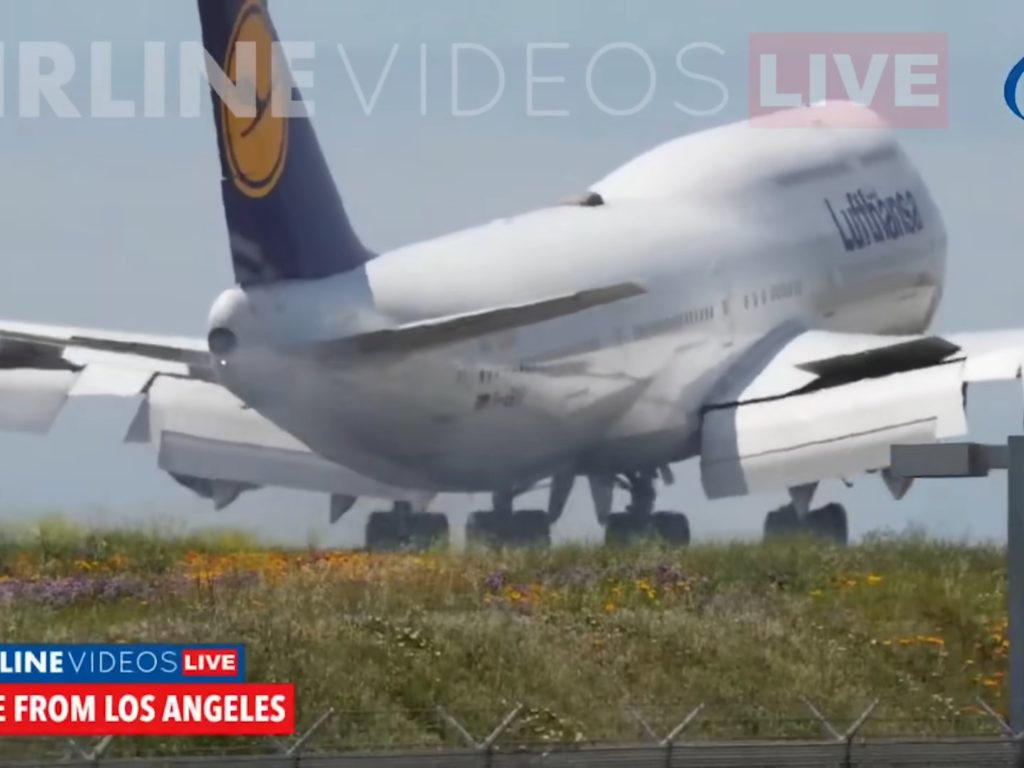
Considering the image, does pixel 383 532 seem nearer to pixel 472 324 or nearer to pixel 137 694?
pixel 472 324

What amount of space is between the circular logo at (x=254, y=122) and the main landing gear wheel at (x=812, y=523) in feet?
43.1

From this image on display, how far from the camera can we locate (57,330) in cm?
5572

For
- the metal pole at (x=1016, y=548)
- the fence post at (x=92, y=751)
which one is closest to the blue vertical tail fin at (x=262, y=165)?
the fence post at (x=92, y=751)

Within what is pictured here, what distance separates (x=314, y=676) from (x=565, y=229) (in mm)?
24899

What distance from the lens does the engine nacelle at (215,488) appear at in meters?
54.7

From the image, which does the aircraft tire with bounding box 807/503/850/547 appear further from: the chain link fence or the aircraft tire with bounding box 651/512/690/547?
the chain link fence

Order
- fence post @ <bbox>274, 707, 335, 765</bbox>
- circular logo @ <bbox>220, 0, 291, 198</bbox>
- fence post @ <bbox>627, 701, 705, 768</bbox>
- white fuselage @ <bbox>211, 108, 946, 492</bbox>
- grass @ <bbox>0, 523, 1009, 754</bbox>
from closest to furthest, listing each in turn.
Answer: fence post @ <bbox>274, 707, 335, 765</bbox>
fence post @ <bbox>627, 701, 705, 768</bbox>
grass @ <bbox>0, 523, 1009, 754</bbox>
circular logo @ <bbox>220, 0, 291, 198</bbox>
white fuselage @ <bbox>211, 108, 946, 492</bbox>

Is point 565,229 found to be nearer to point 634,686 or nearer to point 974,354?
point 974,354

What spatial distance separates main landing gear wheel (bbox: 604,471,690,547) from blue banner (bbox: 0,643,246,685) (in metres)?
24.7

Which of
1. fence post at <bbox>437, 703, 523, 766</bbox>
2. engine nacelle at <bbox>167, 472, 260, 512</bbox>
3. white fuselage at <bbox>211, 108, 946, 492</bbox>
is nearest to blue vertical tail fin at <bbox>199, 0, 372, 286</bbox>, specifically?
white fuselage at <bbox>211, 108, 946, 492</bbox>

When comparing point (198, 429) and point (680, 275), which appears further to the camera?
point (680, 275)

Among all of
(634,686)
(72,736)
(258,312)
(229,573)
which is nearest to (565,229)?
(258,312)

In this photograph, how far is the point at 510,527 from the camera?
55156 millimetres

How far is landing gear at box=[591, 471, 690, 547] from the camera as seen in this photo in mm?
58025
